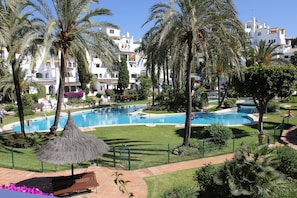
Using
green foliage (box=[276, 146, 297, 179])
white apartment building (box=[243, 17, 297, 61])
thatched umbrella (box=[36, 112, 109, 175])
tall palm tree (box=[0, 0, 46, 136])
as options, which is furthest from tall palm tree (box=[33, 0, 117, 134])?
white apartment building (box=[243, 17, 297, 61])

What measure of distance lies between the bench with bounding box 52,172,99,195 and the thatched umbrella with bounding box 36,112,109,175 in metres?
0.74

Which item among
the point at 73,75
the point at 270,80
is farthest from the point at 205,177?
the point at 73,75

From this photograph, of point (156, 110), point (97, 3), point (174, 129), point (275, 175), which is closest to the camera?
point (275, 175)

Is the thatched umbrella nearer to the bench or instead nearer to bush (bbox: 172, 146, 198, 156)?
the bench

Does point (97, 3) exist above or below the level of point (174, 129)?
above

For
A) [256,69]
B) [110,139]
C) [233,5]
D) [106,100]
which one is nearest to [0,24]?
[110,139]

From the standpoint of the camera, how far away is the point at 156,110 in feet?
120

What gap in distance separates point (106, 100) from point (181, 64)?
36.2m

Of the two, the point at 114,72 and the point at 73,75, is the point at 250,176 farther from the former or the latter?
the point at 114,72

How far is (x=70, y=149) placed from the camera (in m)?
10.5

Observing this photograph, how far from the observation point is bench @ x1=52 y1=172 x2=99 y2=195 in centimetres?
1025

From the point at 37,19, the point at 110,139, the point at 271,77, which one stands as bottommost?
the point at 110,139

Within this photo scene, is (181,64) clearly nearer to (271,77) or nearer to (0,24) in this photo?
(271,77)

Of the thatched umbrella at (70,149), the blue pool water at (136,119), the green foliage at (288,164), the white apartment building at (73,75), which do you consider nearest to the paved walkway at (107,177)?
the thatched umbrella at (70,149)
